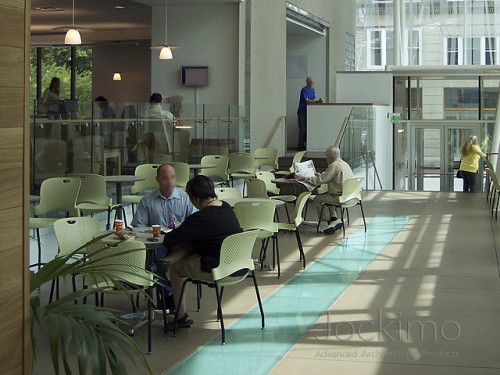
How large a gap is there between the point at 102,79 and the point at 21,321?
21.8m

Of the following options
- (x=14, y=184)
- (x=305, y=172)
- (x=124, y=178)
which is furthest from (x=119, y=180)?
(x=14, y=184)

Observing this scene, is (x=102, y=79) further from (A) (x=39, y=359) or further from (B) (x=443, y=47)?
(A) (x=39, y=359)

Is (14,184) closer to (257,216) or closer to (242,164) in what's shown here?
(257,216)

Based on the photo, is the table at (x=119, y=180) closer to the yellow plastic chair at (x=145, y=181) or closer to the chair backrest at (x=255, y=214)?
the yellow plastic chair at (x=145, y=181)

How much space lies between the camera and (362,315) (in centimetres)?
744

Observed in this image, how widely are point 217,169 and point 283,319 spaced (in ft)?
23.2

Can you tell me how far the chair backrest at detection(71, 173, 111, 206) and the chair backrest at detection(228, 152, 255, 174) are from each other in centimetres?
483

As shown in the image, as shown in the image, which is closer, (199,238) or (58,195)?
(199,238)

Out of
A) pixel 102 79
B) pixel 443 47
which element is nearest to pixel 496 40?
pixel 443 47

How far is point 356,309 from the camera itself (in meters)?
7.66

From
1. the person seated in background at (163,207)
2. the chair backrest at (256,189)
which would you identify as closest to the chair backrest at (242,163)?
the chair backrest at (256,189)

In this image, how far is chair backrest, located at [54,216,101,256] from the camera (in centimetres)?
675

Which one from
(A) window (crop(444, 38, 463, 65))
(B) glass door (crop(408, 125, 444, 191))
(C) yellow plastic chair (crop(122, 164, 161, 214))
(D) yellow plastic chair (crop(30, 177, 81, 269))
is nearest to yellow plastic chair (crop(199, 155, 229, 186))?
(C) yellow plastic chair (crop(122, 164, 161, 214))

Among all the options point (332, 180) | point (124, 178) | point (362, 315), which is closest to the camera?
point (362, 315)
